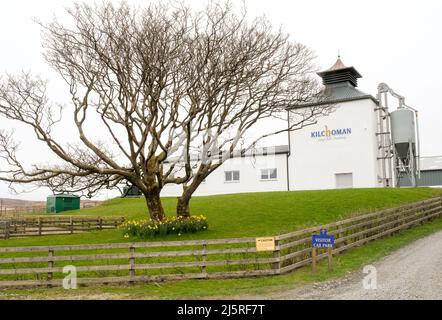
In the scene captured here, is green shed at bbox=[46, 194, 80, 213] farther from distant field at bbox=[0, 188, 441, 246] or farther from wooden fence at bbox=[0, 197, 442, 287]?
wooden fence at bbox=[0, 197, 442, 287]

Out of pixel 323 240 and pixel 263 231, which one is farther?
pixel 263 231

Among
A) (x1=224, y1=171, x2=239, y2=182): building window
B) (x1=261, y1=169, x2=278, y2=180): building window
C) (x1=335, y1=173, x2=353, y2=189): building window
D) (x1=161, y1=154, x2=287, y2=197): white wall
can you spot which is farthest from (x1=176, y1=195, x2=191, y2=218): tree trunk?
(x1=224, y1=171, x2=239, y2=182): building window

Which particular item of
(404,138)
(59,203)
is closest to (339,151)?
(404,138)

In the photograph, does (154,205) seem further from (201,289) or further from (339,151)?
(339,151)

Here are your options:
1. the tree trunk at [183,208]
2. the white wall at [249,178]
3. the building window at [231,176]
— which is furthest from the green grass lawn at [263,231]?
the building window at [231,176]

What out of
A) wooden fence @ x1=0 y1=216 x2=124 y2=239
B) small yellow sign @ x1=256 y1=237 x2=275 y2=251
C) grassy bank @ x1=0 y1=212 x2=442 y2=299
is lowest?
grassy bank @ x1=0 y1=212 x2=442 y2=299

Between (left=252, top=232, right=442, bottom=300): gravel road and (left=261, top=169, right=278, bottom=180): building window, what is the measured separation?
25.5 m

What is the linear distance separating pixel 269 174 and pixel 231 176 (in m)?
4.06

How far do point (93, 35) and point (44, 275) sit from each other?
1102 centimetres

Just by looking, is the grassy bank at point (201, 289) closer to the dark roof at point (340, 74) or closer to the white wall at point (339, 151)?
the white wall at point (339, 151)

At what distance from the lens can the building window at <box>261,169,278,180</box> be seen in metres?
39.9

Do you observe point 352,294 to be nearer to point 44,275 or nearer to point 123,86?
point 44,275

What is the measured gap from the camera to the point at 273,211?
2520cm
